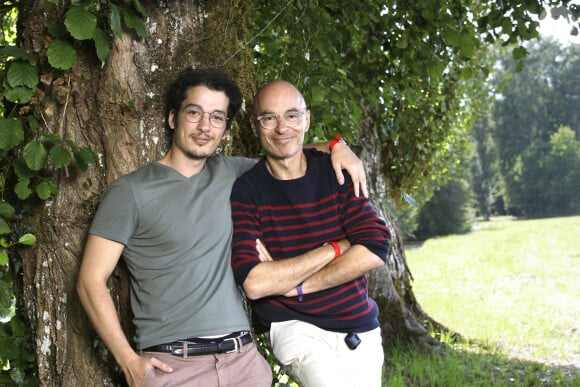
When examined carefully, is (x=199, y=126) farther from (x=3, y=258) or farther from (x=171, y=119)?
(x=3, y=258)

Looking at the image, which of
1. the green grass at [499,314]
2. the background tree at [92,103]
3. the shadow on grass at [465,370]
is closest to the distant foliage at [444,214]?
the green grass at [499,314]

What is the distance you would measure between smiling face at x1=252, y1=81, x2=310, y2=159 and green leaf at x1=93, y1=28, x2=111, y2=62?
0.72 m

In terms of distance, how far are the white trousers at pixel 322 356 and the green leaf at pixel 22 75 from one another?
59.5 inches

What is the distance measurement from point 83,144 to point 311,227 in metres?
1.11

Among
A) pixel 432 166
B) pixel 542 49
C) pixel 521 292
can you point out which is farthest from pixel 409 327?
pixel 542 49

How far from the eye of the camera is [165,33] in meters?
3.17

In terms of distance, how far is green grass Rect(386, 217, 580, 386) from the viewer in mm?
6535

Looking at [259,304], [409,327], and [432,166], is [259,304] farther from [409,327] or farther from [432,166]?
[432,166]

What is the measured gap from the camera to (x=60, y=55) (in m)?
2.80

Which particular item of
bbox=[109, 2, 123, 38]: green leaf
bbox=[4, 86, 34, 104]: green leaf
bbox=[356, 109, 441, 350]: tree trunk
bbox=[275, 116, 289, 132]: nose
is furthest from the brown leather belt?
bbox=[356, 109, 441, 350]: tree trunk

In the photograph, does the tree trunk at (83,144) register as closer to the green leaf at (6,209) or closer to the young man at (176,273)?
the green leaf at (6,209)

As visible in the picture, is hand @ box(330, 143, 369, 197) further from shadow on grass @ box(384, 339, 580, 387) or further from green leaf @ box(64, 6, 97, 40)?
shadow on grass @ box(384, 339, 580, 387)

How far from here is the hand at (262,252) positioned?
2.93 meters

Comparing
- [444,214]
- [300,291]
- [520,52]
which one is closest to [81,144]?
[300,291]
